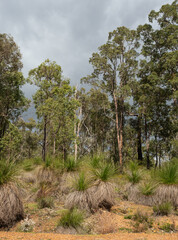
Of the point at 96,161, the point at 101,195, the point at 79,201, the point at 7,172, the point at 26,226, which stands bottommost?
the point at 26,226

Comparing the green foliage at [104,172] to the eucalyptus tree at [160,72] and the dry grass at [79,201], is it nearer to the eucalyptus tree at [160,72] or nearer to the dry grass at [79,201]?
the dry grass at [79,201]

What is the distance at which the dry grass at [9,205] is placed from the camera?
5098mm

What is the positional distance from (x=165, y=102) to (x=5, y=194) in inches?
798

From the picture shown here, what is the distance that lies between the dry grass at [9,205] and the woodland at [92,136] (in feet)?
0.09

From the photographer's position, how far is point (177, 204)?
722 cm

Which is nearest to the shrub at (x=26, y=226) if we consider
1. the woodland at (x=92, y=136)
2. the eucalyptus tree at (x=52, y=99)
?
the woodland at (x=92, y=136)

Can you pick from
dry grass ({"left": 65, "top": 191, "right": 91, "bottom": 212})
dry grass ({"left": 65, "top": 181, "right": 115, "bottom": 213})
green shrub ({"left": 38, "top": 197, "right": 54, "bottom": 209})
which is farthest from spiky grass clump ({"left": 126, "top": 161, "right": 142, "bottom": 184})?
green shrub ({"left": 38, "top": 197, "right": 54, "bottom": 209})

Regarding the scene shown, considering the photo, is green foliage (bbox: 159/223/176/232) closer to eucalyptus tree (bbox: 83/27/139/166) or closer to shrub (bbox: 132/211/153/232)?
shrub (bbox: 132/211/153/232)

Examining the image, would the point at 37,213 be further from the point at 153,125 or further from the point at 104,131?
the point at 104,131

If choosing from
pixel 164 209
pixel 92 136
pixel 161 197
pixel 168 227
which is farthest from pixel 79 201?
pixel 92 136

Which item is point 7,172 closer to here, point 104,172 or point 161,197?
point 104,172

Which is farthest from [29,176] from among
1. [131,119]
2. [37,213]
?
[131,119]

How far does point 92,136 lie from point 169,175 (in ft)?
81.0

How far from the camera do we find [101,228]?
5.43m
